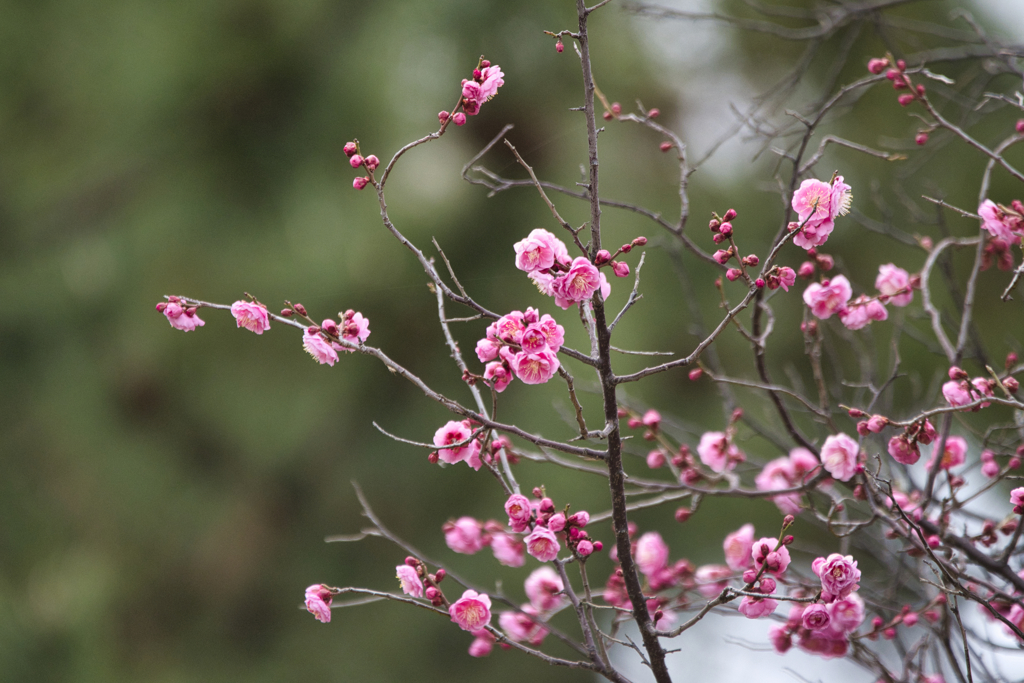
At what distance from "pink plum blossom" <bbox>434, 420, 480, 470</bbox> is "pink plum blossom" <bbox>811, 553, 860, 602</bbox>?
346 millimetres

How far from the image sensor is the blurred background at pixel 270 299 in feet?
6.58

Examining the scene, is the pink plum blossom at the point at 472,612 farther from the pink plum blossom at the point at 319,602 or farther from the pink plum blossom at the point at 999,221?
the pink plum blossom at the point at 999,221

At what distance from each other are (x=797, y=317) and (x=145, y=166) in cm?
201

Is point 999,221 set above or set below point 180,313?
above

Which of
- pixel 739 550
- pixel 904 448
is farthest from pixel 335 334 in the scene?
pixel 739 550

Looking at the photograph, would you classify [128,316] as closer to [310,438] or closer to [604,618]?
[310,438]

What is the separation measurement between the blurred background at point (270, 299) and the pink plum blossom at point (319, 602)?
1.15m

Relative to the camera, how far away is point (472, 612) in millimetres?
754

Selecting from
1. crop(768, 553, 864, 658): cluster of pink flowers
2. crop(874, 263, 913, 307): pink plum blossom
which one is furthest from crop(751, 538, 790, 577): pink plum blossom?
crop(874, 263, 913, 307): pink plum blossom

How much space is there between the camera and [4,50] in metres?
2.14

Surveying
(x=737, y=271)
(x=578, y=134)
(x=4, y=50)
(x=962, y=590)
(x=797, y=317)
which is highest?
(x=578, y=134)

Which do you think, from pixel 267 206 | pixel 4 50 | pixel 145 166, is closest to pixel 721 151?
pixel 267 206

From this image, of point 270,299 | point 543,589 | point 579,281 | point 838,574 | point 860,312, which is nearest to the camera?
point 579,281

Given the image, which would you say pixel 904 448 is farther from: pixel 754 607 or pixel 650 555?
pixel 650 555
